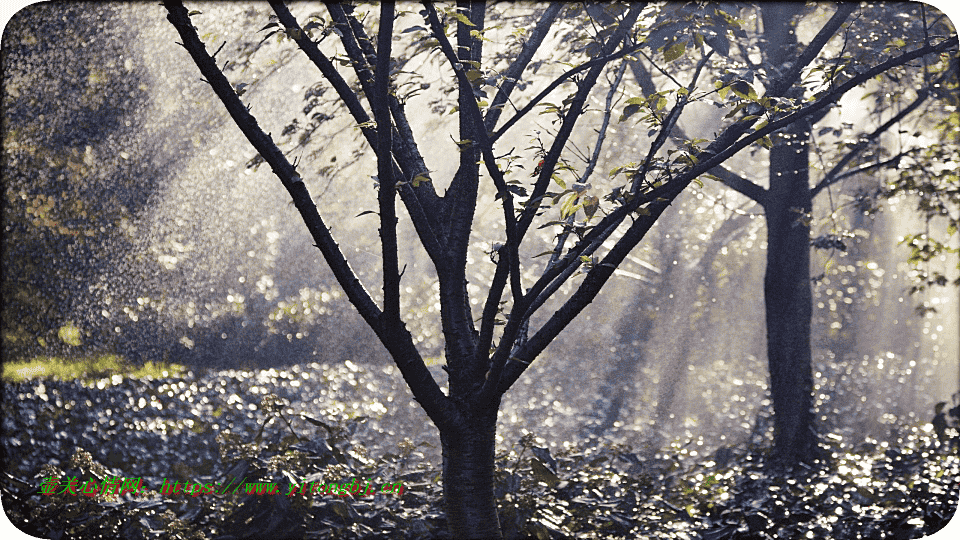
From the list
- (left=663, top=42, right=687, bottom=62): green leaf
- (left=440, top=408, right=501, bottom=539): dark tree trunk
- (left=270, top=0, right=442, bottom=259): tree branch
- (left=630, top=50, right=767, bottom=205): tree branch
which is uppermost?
(left=630, top=50, right=767, bottom=205): tree branch

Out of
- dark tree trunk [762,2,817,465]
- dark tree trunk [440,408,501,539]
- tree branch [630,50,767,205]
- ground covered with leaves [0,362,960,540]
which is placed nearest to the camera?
dark tree trunk [440,408,501,539]

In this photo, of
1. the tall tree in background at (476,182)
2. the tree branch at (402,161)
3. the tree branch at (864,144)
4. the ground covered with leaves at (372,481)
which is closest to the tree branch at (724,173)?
the tree branch at (864,144)

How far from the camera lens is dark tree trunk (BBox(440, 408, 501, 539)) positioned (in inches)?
85.7

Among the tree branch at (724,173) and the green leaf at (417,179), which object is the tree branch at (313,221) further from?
the tree branch at (724,173)

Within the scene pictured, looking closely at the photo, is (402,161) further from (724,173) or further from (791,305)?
(791,305)

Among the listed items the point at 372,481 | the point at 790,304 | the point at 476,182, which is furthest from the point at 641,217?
the point at 790,304

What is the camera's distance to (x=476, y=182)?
2.20 m

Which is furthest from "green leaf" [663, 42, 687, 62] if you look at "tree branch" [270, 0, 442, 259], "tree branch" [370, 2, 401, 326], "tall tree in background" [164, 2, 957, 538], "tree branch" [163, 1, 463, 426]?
"tree branch" [163, 1, 463, 426]

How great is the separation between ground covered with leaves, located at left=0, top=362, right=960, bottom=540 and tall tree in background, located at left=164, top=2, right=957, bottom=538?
0.62 meters

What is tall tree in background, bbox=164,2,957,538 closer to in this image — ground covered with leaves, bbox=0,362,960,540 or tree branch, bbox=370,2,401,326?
tree branch, bbox=370,2,401,326

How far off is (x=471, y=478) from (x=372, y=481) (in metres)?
0.74

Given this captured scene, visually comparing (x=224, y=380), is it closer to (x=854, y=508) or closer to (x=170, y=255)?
(x=170, y=255)

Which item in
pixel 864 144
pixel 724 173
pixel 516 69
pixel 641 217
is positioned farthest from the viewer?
Result: pixel 724 173

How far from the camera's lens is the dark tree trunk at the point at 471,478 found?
2178 mm
